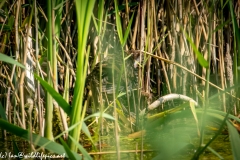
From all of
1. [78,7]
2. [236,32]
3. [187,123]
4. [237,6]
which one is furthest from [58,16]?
[237,6]

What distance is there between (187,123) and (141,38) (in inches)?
19.7

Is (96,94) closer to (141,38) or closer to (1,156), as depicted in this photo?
(141,38)

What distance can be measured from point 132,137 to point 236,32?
2.97ft

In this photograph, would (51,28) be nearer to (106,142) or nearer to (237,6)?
(106,142)

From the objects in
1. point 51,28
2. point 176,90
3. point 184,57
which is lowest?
point 176,90

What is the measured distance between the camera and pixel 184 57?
8.05 feet

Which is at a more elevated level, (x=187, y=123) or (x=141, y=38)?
(x=141, y=38)

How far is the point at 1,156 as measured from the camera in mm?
1676

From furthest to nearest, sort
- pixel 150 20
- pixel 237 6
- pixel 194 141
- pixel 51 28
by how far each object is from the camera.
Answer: pixel 237 6, pixel 150 20, pixel 194 141, pixel 51 28

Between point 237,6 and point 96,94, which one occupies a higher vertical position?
point 237,6

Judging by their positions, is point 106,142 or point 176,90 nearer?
point 106,142

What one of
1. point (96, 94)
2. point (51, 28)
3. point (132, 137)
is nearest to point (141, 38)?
point (96, 94)

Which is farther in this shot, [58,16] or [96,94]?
[96,94]

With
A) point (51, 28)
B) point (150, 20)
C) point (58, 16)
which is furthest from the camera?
point (150, 20)
